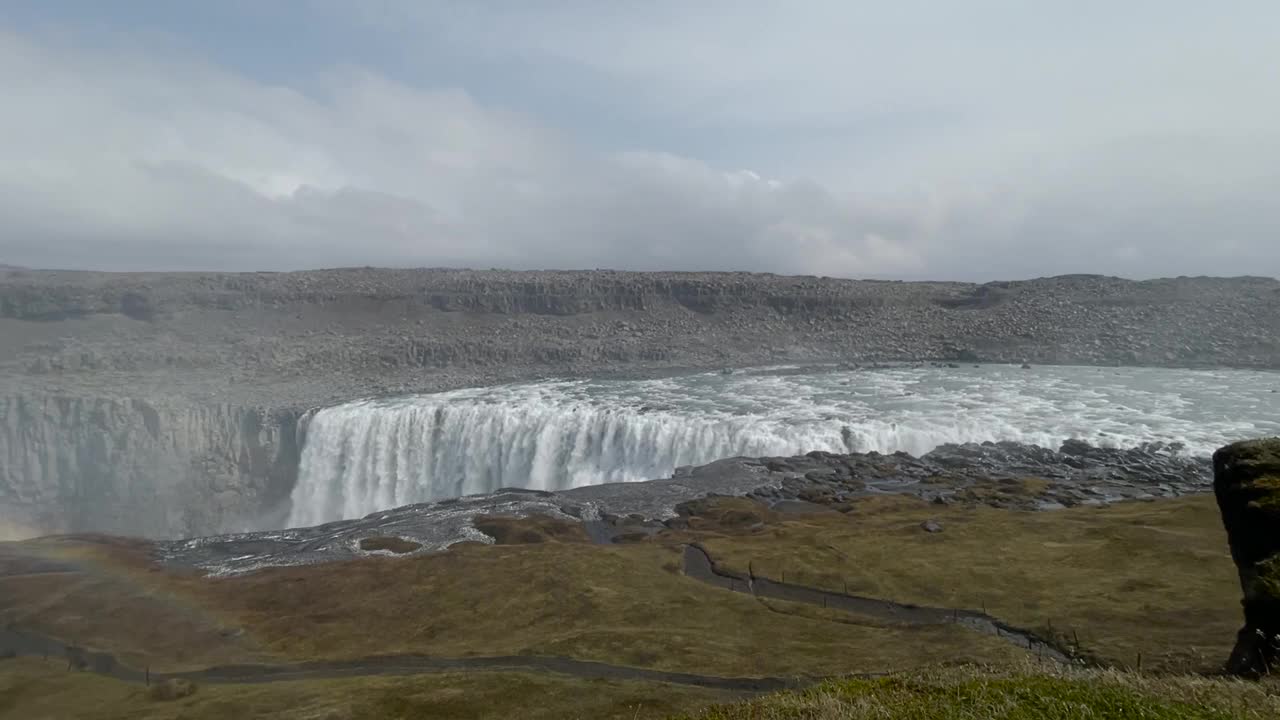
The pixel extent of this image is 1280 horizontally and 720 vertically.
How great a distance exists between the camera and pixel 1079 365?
56.7m

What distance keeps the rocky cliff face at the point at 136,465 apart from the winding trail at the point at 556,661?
79.9ft

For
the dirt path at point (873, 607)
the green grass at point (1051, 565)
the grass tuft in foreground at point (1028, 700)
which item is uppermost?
the grass tuft in foreground at point (1028, 700)

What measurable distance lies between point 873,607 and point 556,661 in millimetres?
9197

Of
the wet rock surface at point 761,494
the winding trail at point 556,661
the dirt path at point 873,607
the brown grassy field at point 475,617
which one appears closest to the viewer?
the winding trail at point 556,661

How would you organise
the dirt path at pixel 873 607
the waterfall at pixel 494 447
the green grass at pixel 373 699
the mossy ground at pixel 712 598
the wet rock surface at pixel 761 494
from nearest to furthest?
the green grass at pixel 373 699 < the mossy ground at pixel 712 598 < the dirt path at pixel 873 607 < the wet rock surface at pixel 761 494 < the waterfall at pixel 494 447

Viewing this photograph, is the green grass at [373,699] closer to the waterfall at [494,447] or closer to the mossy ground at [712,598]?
the mossy ground at [712,598]

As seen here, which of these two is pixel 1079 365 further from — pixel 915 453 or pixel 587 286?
pixel 587 286

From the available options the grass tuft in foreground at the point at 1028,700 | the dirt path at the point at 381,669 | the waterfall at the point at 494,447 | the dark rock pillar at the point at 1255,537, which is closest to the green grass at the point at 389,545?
the dirt path at the point at 381,669

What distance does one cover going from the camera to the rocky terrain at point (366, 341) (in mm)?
46781

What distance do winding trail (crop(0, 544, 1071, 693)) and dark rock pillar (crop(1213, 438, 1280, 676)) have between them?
5.99 metres

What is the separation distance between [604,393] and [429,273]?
49263mm

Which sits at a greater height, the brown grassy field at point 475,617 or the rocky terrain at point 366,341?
the rocky terrain at point 366,341

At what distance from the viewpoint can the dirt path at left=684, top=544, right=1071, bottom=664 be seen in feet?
57.3

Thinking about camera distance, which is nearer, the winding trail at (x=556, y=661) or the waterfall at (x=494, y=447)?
the winding trail at (x=556, y=661)
